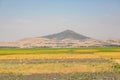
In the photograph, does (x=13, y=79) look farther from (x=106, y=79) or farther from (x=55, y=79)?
(x=106, y=79)

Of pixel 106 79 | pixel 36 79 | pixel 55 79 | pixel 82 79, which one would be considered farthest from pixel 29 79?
pixel 106 79

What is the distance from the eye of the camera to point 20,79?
851 inches

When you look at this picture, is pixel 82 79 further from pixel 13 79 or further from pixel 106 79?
pixel 13 79

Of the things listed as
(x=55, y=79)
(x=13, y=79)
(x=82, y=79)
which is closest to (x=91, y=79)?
(x=82, y=79)

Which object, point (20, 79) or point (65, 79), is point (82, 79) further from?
point (20, 79)

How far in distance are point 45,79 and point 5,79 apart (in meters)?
2.74

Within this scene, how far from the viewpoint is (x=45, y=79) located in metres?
21.7

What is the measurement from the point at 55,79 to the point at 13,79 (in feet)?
9.38

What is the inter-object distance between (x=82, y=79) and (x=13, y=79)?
4.69m

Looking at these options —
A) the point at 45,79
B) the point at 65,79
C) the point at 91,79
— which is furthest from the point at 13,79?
the point at 91,79

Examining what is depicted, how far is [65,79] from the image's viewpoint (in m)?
21.0

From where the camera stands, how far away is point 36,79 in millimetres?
21672

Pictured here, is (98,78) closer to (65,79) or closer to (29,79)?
(65,79)

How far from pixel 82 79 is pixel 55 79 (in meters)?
1.87
